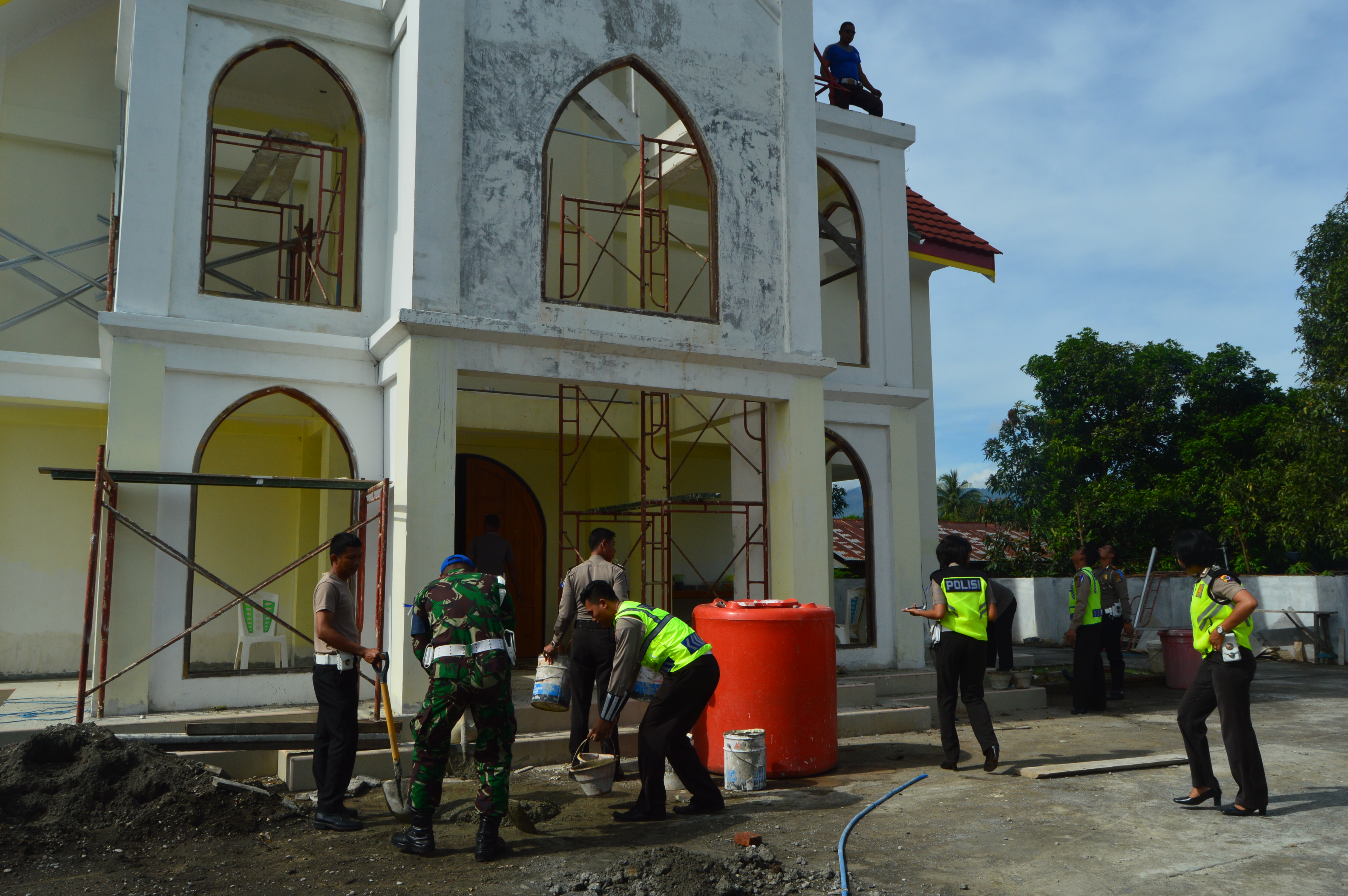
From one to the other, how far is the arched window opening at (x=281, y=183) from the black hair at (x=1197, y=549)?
9.20m

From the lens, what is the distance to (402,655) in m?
8.48

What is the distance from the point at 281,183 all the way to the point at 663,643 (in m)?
9.12

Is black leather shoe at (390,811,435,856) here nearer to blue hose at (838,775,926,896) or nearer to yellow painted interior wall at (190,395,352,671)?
blue hose at (838,775,926,896)

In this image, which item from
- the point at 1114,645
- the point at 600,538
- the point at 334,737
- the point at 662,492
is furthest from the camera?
the point at 662,492

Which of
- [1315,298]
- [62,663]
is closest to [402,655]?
[62,663]

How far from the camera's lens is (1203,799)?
6297 mm

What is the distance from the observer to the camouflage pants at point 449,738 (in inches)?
216

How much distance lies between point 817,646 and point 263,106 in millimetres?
10380

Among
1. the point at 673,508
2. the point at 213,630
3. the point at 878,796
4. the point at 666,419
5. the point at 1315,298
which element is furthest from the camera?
the point at 1315,298

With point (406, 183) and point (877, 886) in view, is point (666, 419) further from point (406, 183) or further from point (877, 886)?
point (877, 886)

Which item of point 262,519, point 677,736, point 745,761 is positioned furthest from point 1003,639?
point 262,519

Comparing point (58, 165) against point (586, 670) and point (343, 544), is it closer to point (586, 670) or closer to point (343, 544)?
point (343, 544)

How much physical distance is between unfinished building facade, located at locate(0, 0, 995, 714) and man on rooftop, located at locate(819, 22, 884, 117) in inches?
31.6

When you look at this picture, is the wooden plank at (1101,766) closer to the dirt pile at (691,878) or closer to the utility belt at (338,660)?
the dirt pile at (691,878)
